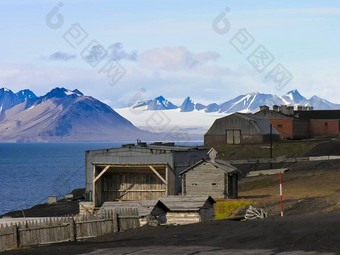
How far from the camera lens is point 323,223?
2762 cm

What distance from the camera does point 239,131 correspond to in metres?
109

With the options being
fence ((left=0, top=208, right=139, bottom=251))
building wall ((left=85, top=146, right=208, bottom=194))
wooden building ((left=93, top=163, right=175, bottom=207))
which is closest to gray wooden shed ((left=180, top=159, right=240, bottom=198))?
wooden building ((left=93, top=163, right=175, bottom=207))

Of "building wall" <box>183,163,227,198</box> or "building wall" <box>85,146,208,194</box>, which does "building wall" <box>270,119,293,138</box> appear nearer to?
"building wall" <box>85,146,208,194</box>

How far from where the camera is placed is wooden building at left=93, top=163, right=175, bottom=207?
54156 millimetres

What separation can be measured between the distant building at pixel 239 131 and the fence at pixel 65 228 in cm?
7412

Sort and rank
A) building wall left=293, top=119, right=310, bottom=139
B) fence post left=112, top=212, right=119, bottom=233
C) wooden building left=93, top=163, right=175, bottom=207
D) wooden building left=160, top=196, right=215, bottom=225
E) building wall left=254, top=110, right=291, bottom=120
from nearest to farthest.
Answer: fence post left=112, top=212, right=119, bottom=233 < wooden building left=160, top=196, right=215, bottom=225 < wooden building left=93, top=163, right=175, bottom=207 < building wall left=293, top=119, right=310, bottom=139 < building wall left=254, top=110, right=291, bottom=120

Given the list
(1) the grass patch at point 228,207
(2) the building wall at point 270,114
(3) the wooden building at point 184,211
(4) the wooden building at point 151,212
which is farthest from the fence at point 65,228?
(2) the building wall at point 270,114

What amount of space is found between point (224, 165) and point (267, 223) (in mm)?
24842

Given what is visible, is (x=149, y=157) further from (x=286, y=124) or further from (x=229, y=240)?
(x=286, y=124)

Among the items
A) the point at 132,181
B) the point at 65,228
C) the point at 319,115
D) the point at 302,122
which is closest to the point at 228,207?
the point at 132,181

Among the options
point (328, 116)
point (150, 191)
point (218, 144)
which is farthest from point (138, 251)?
point (328, 116)

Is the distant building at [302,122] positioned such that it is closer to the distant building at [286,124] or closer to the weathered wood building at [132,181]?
the distant building at [286,124]

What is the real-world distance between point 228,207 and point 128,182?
398 inches

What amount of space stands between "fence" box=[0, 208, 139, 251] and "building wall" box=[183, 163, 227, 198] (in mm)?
19082
